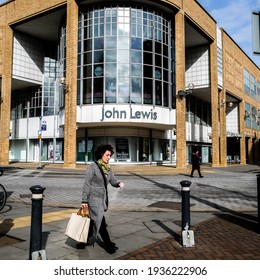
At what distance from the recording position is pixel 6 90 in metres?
29.3

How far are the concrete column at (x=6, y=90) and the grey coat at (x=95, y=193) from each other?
26990mm

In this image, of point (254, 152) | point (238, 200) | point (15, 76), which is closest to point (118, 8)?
point (15, 76)

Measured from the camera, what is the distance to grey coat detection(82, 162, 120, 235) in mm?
4234

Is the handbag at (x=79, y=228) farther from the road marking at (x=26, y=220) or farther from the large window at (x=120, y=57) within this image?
the large window at (x=120, y=57)

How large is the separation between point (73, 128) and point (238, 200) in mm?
16068

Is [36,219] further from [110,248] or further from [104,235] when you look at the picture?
[110,248]

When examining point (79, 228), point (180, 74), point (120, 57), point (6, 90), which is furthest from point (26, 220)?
point (6, 90)

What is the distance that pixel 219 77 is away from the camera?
33.5m

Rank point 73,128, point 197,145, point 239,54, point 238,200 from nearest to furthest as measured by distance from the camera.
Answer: point 238,200 → point 73,128 → point 197,145 → point 239,54

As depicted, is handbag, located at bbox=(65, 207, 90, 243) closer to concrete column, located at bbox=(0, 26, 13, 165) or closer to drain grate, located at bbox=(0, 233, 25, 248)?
drain grate, located at bbox=(0, 233, 25, 248)

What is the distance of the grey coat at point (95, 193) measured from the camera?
4234 mm

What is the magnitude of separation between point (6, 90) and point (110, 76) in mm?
12005

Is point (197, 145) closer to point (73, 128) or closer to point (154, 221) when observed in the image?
point (73, 128)

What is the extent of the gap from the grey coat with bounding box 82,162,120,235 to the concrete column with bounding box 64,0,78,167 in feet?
61.4
